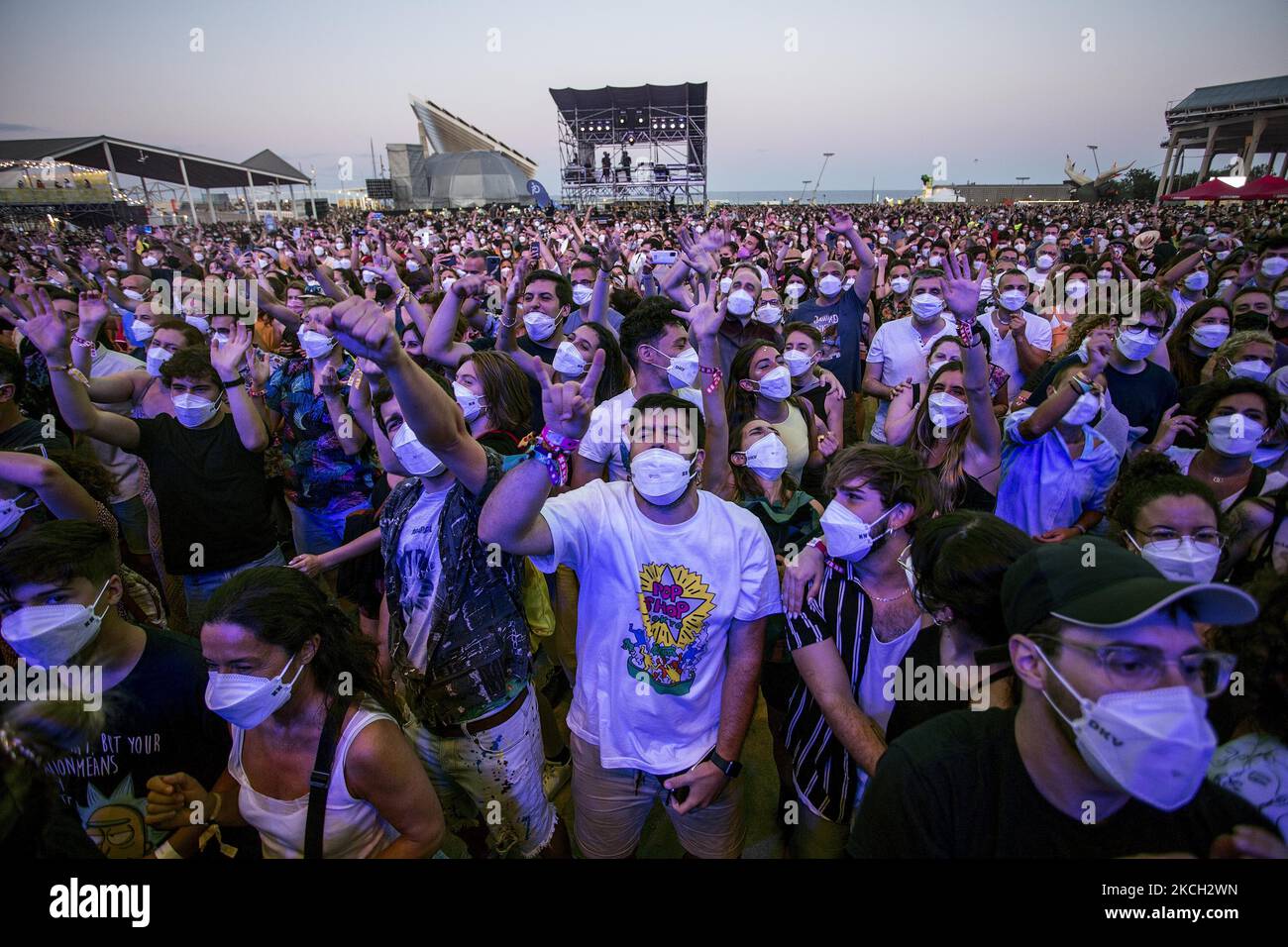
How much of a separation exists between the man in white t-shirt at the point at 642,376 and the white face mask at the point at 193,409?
6.63 ft

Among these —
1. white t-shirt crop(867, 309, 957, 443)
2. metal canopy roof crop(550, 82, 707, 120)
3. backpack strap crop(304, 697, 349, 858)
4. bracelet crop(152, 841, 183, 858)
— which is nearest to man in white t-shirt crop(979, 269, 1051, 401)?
white t-shirt crop(867, 309, 957, 443)

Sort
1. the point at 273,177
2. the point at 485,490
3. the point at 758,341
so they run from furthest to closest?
the point at 273,177
the point at 758,341
the point at 485,490

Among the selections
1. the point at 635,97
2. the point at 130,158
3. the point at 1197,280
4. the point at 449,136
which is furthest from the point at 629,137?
the point at 1197,280

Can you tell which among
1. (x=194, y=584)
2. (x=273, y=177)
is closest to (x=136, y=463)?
(x=194, y=584)

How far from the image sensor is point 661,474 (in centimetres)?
208

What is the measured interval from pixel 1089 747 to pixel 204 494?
3867 millimetres

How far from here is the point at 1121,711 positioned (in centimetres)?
117

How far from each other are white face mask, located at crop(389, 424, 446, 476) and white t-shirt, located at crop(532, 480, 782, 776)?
50 centimetres

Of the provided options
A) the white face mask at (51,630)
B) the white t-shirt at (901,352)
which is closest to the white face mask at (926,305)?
the white t-shirt at (901,352)

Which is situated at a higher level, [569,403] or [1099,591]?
[569,403]

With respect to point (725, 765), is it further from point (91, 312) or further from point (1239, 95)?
point (1239, 95)
